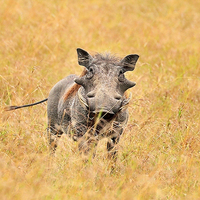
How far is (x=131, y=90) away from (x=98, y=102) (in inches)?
96.6

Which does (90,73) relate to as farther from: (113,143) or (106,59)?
(113,143)

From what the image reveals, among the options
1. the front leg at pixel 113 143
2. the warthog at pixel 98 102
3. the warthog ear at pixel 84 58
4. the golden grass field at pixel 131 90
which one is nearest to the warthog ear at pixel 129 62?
the warthog at pixel 98 102

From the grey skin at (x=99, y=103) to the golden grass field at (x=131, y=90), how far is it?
0.43 ft

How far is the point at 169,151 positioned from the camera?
14.0ft

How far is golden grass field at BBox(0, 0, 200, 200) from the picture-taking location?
3250 mm

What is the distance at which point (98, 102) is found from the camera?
3.52 meters

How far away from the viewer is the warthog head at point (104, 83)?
353cm

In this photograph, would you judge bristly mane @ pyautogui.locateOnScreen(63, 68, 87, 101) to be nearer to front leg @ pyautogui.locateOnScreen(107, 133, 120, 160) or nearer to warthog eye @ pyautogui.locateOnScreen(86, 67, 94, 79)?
warthog eye @ pyautogui.locateOnScreen(86, 67, 94, 79)

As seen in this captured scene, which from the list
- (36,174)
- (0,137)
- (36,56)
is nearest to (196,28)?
(36,56)

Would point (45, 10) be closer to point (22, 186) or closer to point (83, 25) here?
point (83, 25)

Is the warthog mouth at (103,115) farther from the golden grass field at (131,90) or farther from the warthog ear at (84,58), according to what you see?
the warthog ear at (84,58)

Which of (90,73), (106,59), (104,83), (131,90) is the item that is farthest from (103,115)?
(131,90)

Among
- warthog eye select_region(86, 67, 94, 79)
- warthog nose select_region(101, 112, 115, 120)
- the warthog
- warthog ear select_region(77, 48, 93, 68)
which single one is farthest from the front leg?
warthog ear select_region(77, 48, 93, 68)

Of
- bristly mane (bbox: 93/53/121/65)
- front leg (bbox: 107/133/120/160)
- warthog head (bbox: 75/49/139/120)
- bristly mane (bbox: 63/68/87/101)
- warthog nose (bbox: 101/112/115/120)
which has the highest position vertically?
bristly mane (bbox: 93/53/121/65)
